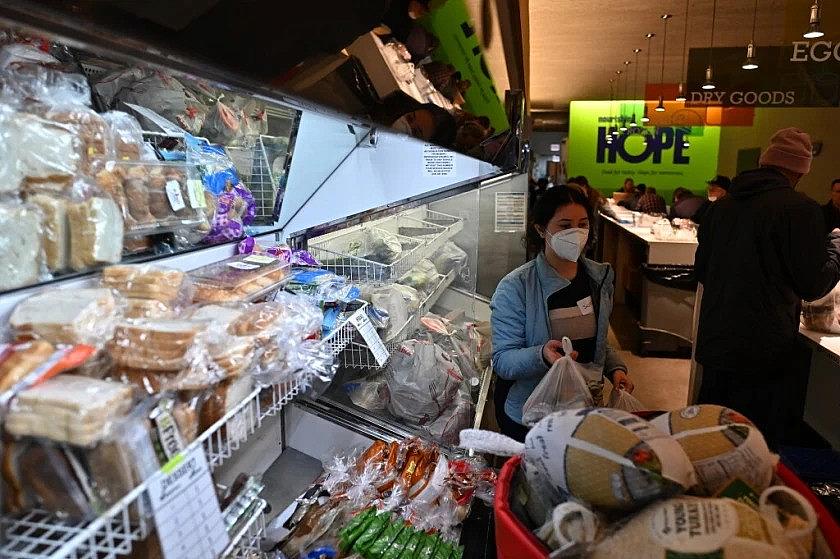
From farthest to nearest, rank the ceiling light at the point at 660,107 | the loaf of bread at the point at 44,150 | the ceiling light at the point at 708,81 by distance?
1. the ceiling light at the point at 660,107
2. the ceiling light at the point at 708,81
3. the loaf of bread at the point at 44,150

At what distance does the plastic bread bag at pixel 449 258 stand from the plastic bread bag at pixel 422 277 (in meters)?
0.10

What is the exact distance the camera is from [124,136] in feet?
3.69

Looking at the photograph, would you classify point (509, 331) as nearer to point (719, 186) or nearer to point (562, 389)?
point (562, 389)

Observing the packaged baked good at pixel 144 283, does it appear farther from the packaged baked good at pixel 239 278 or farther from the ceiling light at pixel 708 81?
the ceiling light at pixel 708 81

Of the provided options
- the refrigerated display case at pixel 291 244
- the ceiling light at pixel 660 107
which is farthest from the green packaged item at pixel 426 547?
the ceiling light at pixel 660 107

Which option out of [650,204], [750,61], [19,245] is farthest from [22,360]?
[650,204]

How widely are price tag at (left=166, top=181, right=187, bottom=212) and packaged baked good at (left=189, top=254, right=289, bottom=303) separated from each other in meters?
0.14

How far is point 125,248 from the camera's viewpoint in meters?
1.09

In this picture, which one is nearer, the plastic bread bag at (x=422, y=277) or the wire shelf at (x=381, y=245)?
the wire shelf at (x=381, y=245)

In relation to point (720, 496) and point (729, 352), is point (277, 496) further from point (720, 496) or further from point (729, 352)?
point (729, 352)

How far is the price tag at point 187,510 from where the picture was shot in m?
0.66

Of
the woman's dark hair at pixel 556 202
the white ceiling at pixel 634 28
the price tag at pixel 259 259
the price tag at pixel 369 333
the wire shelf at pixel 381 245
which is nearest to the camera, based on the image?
the price tag at pixel 259 259

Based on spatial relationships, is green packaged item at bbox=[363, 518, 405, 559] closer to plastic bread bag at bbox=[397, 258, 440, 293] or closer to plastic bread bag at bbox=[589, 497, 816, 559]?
plastic bread bag at bbox=[589, 497, 816, 559]

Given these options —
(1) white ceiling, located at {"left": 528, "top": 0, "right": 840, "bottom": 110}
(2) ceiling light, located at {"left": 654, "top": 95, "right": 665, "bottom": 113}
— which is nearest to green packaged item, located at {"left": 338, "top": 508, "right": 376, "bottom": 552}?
(1) white ceiling, located at {"left": 528, "top": 0, "right": 840, "bottom": 110}
